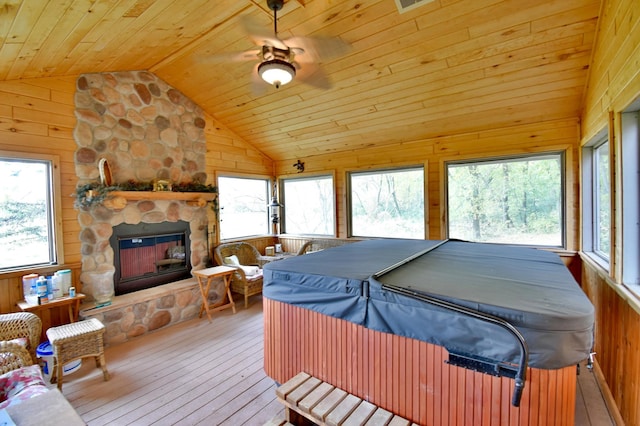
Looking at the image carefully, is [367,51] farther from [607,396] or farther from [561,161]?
[607,396]

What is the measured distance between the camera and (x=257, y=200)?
231 inches

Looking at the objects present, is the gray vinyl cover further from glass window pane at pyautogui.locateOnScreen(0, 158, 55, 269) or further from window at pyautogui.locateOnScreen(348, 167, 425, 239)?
glass window pane at pyautogui.locateOnScreen(0, 158, 55, 269)

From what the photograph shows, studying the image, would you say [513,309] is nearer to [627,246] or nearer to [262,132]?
[627,246]

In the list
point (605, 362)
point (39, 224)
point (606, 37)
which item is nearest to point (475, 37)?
point (606, 37)

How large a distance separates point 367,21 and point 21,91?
3.65 metres

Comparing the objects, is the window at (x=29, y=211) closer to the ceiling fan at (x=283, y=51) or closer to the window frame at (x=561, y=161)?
the ceiling fan at (x=283, y=51)

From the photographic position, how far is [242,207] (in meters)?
5.53

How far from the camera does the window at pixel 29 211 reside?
9.89 ft

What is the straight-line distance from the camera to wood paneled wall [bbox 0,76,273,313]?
2.96 meters

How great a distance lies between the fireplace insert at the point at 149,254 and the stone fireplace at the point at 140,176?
0.02 metres

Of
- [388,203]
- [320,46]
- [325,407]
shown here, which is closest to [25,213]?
[320,46]

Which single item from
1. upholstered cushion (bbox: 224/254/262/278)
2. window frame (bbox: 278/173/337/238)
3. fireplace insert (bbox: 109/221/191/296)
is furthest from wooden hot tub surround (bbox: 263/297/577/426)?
window frame (bbox: 278/173/337/238)

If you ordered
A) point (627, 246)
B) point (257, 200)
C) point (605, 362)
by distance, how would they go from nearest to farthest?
point (627, 246)
point (605, 362)
point (257, 200)

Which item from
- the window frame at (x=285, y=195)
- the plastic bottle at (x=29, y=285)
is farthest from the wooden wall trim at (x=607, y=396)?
the plastic bottle at (x=29, y=285)
